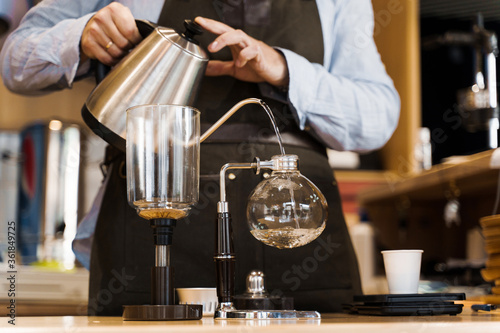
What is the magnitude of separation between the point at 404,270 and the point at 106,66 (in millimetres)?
658

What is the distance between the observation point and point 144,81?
1096mm

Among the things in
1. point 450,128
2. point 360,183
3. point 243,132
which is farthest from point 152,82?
point 450,128

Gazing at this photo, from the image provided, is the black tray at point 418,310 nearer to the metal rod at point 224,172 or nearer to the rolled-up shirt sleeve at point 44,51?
the metal rod at point 224,172

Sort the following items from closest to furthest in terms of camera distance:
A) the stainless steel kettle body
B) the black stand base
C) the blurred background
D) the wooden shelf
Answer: the black stand base, the stainless steel kettle body, the blurred background, the wooden shelf

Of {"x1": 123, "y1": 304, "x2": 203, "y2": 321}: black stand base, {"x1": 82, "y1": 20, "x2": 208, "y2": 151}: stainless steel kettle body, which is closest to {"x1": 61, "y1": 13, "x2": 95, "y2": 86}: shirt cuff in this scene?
{"x1": 82, "y1": 20, "x2": 208, "y2": 151}: stainless steel kettle body

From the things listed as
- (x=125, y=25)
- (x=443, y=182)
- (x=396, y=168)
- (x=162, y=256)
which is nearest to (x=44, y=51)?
(x=125, y=25)

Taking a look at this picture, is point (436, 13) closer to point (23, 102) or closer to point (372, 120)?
point (372, 120)

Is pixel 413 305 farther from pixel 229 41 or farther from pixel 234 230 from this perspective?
pixel 229 41

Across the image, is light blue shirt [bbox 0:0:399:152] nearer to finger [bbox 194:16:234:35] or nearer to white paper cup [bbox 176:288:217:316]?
finger [bbox 194:16:234:35]

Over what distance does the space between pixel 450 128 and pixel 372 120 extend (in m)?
2.26

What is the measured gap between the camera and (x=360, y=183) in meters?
2.87

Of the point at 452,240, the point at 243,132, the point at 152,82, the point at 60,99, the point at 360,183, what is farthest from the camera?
the point at 360,183

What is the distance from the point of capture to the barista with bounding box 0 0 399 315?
1237 mm

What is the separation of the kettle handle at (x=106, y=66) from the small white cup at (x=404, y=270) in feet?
1.84
